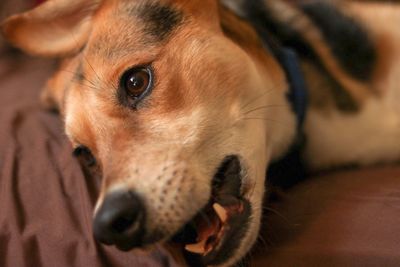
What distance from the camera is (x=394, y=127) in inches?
68.7

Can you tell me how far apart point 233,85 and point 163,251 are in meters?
0.49

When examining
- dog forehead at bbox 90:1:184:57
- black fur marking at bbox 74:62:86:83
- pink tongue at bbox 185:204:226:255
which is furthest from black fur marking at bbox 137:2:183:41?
pink tongue at bbox 185:204:226:255

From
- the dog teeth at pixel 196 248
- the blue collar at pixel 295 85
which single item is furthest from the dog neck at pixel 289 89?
the dog teeth at pixel 196 248

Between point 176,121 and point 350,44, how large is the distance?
36.5 inches

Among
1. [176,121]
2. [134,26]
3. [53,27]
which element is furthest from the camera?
[53,27]

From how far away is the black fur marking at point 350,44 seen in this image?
71.6 inches

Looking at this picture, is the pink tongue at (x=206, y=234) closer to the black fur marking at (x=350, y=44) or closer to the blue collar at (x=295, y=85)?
the blue collar at (x=295, y=85)

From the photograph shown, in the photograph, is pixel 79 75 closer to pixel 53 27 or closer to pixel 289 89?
pixel 53 27

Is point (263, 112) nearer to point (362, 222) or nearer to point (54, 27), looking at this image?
point (362, 222)

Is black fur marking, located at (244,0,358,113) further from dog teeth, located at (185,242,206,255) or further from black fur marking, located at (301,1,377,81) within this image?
dog teeth, located at (185,242,206,255)

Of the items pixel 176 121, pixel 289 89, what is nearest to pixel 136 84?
pixel 176 121

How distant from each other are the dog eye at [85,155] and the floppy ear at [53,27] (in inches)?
14.5

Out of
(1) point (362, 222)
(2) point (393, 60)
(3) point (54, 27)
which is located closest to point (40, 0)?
(3) point (54, 27)

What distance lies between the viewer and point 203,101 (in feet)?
4.15
